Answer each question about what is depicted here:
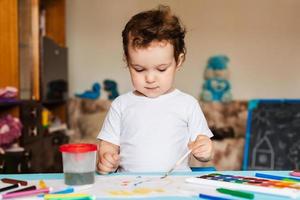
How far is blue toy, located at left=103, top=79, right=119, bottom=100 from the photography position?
305 centimetres

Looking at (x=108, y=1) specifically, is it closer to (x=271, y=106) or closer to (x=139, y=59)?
(x=271, y=106)

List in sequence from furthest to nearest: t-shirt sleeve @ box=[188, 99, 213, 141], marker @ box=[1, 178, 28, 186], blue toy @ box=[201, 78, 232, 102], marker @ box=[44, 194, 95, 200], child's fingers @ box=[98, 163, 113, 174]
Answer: blue toy @ box=[201, 78, 232, 102] → t-shirt sleeve @ box=[188, 99, 213, 141] → child's fingers @ box=[98, 163, 113, 174] → marker @ box=[1, 178, 28, 186] → marker @ box=[44, 194, 95, 200]

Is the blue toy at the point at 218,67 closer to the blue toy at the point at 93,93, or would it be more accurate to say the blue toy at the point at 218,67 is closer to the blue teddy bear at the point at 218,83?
the blue teddy bear at the point at 218,83

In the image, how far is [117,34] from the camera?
3107mm

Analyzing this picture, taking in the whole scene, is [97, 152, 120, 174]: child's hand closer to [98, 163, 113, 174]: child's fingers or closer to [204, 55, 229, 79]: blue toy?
[98, 163, 113, 174]: child's fingers

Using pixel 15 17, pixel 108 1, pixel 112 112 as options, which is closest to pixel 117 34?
pixel 108 1

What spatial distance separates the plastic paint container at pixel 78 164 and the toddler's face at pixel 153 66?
32 cm

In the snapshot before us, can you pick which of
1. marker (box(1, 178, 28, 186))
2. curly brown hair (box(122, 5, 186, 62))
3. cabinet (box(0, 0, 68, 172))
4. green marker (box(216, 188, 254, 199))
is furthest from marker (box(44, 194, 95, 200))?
cabinet (box(0, 0, 68, 172))

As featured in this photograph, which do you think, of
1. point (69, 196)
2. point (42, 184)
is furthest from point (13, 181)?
point (69, 196)

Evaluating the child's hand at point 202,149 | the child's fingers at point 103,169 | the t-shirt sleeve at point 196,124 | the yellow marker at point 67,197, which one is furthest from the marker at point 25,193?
the t-shirt sleeve at point 196,124

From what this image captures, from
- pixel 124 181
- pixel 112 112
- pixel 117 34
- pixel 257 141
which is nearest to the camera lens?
pixel 124 181

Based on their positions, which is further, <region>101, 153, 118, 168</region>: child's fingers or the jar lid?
<region>101, 153, 118, 168</region>: child's fingers

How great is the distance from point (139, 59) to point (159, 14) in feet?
0.53

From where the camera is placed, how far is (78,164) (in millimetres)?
761
